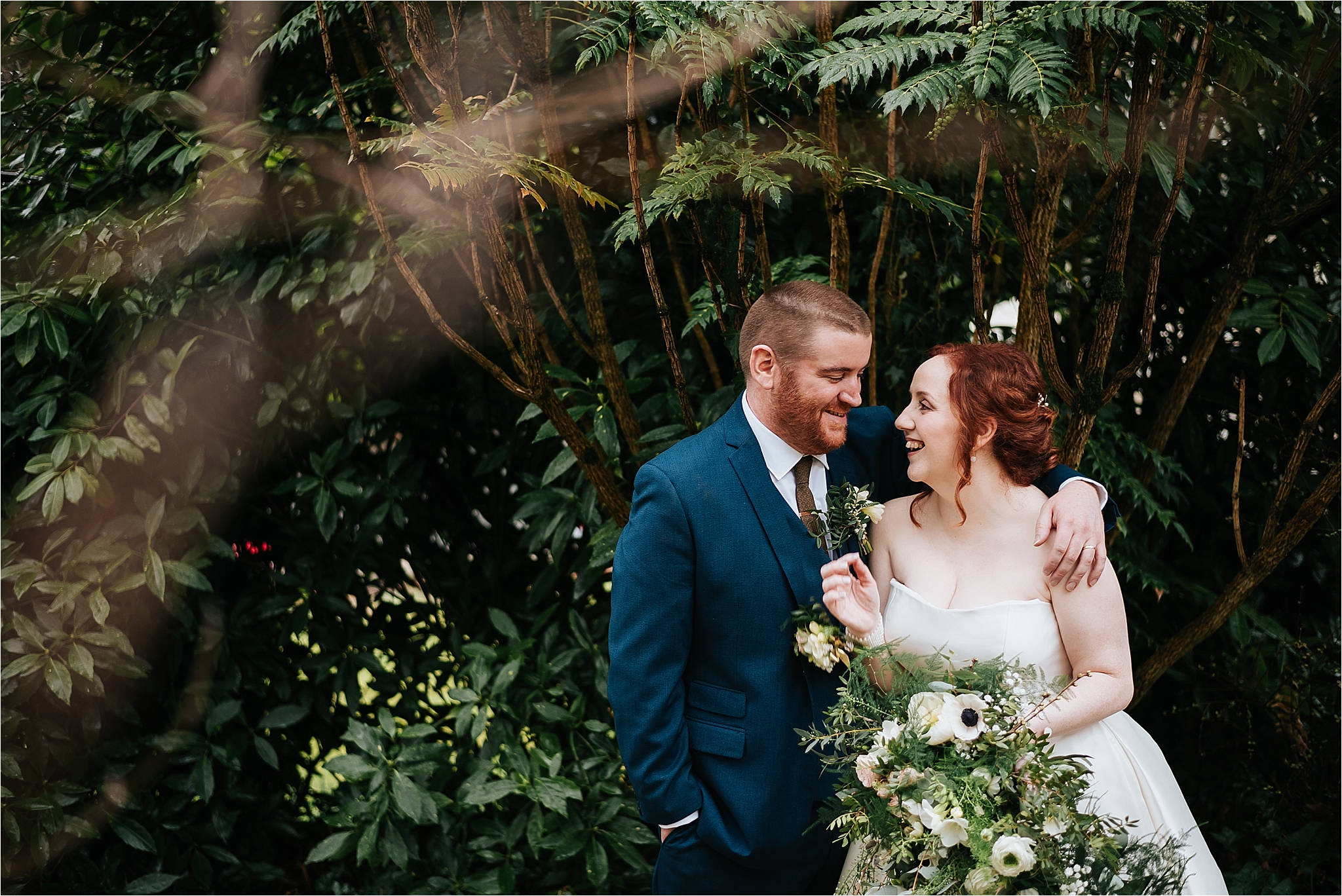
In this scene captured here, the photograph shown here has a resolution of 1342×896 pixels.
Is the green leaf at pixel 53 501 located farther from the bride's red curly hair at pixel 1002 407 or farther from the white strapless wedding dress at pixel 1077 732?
the bride's red curly hair at pixel 1002 407

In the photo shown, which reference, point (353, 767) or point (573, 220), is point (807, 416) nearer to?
point (573, 220)

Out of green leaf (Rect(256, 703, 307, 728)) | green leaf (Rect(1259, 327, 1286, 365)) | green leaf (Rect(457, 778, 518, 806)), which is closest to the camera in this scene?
green leaf (Rect(1259, 327, 1286, 365))

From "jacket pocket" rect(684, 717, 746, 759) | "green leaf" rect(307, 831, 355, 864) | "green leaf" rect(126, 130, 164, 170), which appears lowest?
"green leaf" rect(307, 831, 355, 864)

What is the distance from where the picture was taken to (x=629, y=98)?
1997mm

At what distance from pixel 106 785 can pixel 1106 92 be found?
3.51m

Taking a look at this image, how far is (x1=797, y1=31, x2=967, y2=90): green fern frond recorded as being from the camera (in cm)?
172

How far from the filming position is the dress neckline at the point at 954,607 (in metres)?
1.85

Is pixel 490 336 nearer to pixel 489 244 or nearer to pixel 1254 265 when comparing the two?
pixel 489 244

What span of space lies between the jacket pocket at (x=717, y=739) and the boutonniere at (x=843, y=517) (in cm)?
43

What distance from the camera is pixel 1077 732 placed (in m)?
1.85

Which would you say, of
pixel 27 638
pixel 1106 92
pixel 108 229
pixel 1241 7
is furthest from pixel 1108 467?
pixel 27 638

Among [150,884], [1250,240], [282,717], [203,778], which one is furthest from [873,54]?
[150,884]

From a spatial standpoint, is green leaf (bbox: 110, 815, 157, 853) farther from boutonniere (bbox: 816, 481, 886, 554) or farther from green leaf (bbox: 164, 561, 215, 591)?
boutonniere (bbox: 816, 481, 886, 554)

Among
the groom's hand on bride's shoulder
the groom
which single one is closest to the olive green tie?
the groom
